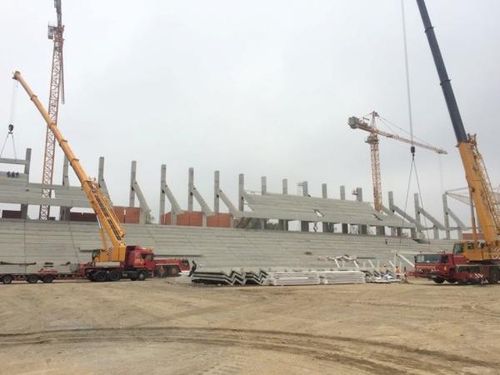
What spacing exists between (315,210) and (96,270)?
3855 centimetres

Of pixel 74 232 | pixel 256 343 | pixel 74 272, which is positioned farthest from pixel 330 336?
pixel 74 232

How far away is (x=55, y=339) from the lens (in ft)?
33.8

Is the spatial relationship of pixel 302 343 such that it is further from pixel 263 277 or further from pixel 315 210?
pixel 315 210

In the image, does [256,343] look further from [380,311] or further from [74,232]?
[74,232]

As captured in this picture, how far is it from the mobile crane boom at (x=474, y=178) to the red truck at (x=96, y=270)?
23.8 metres

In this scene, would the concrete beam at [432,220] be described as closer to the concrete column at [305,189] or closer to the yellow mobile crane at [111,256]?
the concrete column at [305,189]

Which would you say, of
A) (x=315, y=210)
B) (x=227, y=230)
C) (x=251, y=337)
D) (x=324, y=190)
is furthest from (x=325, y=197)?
(x=251, y=337)

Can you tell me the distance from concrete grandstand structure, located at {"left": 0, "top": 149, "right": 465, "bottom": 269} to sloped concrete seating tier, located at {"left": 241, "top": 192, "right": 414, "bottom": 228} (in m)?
0.15

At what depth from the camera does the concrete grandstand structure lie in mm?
42656

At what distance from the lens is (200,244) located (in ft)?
160

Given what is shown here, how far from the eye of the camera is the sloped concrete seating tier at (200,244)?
40250mm

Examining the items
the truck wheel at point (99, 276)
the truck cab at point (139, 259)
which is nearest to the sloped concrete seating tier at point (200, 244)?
the truck cab at point (139, 259)

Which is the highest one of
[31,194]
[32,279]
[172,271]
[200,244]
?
[31,194]

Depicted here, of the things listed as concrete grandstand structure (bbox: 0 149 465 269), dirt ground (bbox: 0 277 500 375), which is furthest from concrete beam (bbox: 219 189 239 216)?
dirt ground (bbox: 0 277 500 375)
